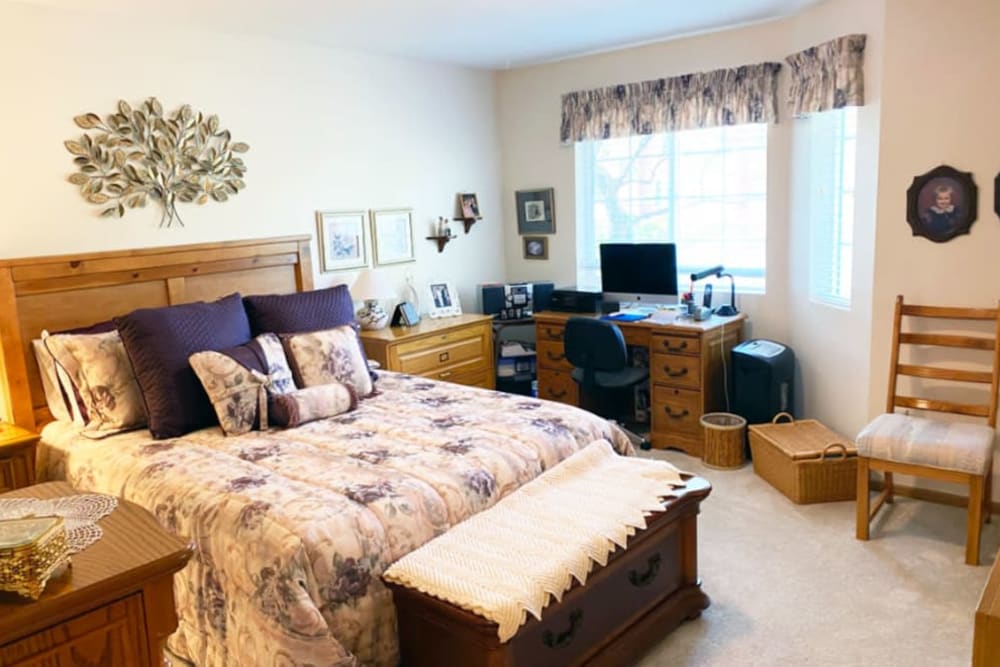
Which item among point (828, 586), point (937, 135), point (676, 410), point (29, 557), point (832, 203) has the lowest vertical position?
point (828, 586)

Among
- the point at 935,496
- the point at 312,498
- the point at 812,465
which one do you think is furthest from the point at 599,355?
the point at 312,498

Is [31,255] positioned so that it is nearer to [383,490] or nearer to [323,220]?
[323,220]

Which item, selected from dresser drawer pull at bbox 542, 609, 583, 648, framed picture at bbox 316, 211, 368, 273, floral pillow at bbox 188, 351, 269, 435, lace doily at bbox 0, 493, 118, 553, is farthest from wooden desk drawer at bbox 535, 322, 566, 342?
lace doily at bbox 0, 493, 118, 553

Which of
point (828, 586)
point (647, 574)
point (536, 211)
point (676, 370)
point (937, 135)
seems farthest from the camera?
point (536, 211)

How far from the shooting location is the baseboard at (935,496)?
3.41 metres

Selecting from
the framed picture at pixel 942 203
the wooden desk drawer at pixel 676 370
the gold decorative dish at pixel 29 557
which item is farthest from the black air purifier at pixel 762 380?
the gold decorative dish at pixel 29 557

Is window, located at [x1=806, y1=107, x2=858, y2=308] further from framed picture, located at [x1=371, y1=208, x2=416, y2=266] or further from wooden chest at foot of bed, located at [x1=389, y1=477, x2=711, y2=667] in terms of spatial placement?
framed picture, located at [x1=371, y1=208, x2=416, y2=266]

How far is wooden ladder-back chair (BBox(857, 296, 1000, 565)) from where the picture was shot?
288 cm

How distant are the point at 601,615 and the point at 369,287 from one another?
8.29ft

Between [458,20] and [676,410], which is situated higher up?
[458,20]

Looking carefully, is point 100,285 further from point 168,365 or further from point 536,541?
point 536,541

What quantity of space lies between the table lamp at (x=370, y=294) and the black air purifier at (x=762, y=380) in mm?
2014

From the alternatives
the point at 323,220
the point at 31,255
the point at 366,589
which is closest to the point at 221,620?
the point at 366,589

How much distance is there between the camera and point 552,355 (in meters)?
4.82
